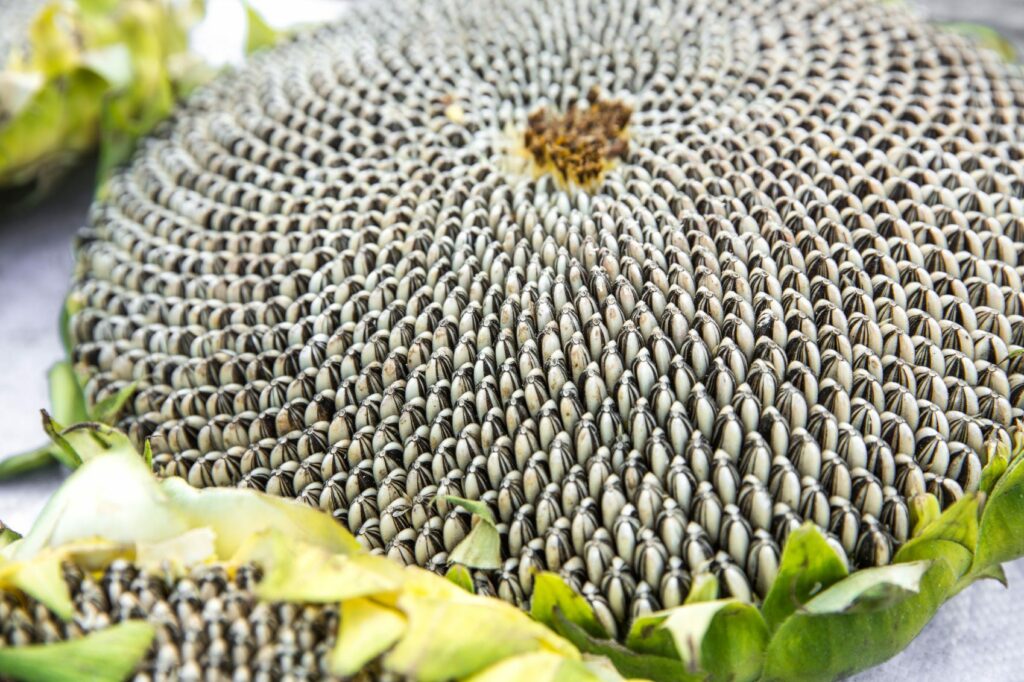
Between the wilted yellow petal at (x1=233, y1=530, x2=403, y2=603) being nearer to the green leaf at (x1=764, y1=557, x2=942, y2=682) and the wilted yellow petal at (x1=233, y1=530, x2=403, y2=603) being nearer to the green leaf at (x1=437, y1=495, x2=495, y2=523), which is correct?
the green leaf at (x1=437, y1=495, x2=495, y2=523)

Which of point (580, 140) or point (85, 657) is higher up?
point (580, 140)

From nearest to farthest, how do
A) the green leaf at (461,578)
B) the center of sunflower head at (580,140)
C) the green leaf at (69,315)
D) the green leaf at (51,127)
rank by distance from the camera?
1. the green leaf at (461,578)
2. the center of sunflower head at (580,140)
3. the green leaf at (69,315)
4. the green leaf at (51,127)

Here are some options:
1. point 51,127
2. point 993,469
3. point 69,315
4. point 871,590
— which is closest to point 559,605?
point 871,590

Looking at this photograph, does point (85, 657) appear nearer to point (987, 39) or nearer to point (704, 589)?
point (704, 589)

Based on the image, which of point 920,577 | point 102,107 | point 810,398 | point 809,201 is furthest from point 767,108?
point 102,107

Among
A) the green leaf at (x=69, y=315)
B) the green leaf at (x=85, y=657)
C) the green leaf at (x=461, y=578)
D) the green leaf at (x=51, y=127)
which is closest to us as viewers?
the green leaf at (x=85, y=657)

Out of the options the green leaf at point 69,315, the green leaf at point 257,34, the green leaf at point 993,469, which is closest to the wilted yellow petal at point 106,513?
the green leaf at point 69,315

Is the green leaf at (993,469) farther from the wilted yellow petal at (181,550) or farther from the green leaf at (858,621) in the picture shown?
the wilted yellow petal at (181,550)
